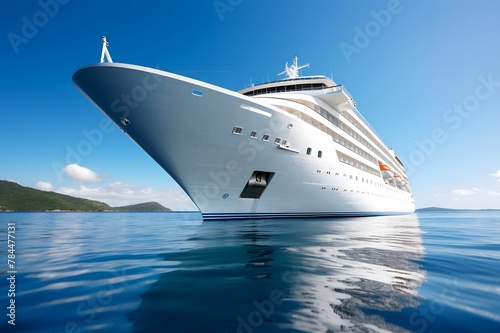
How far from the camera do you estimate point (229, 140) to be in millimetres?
11383

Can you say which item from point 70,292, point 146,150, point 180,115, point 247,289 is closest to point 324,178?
point 180,115

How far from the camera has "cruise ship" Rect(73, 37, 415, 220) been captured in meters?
9.52

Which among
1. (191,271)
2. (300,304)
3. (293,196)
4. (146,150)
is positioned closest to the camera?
(300,304)

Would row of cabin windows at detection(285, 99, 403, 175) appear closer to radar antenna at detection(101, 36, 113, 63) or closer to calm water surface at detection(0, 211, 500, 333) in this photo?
radar antenna at detection(101, 36, 113, 63)

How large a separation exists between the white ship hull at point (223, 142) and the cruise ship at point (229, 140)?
44 millimetres

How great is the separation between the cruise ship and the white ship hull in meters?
0.04

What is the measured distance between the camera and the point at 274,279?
10.4 feet

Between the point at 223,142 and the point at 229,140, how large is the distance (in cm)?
33

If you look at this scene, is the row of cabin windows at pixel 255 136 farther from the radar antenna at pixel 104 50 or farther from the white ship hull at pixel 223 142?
the radar antenna at pixel 104 50

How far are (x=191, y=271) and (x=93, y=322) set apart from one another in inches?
66.7

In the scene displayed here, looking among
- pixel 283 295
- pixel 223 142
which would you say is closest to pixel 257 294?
pixel 283 295

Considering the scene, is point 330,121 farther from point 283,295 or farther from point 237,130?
point 283,295

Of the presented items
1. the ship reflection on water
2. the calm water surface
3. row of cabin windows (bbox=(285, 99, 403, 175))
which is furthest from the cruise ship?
the ship reflection on water

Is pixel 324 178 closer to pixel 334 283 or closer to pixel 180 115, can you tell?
pixel 180 115
